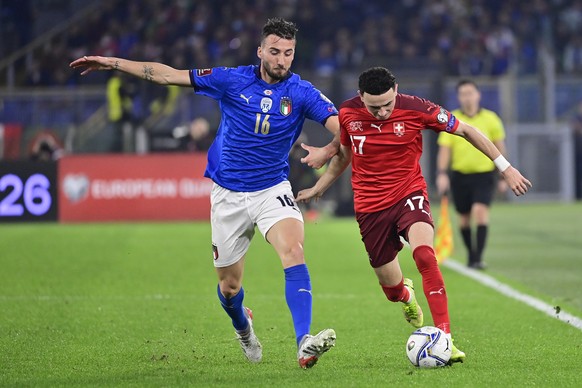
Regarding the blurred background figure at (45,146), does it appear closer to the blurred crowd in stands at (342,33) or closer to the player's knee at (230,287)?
the blurred crowd in stands at (342,33)

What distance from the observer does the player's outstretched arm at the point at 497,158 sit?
301 inches

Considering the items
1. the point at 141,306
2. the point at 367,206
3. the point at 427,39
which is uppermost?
the point at 427,39

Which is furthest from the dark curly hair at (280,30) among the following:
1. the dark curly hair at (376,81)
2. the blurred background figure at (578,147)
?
the blurred background figure at (578,147)

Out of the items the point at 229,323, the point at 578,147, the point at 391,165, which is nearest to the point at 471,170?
the point at 229,323

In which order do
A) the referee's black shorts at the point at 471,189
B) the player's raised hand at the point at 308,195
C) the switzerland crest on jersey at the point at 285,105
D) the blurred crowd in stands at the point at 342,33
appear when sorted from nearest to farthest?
the switzerland crest on jersey at the point at 285,105
the player's raised hand at the point at 308,195
the referee's black shorts at the point at 471,189
the blurred crowd in stands at the point at 342,33

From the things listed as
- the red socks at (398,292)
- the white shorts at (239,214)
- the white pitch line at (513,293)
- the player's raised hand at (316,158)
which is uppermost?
the player's raised hand at (316,158)

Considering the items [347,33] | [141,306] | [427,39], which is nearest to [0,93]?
[347,33]

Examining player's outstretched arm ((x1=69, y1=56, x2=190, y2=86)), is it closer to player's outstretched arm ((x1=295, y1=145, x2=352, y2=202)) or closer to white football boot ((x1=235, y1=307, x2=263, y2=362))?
player's outstretched arm ((x1=295, y1=145, x2=352, y2=202))

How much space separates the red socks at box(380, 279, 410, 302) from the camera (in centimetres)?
875

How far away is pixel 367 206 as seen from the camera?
8.33 metres

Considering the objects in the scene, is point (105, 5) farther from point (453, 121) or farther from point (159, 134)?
point (453, 121)

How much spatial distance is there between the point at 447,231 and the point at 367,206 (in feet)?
23.5

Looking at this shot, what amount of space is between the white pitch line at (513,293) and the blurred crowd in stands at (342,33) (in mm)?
15148

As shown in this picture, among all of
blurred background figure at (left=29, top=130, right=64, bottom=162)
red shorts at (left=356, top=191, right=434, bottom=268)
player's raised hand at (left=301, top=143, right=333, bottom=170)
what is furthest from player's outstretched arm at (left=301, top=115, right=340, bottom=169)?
blurred background figure at (left=29, top=130, right=64, bottom=162)
